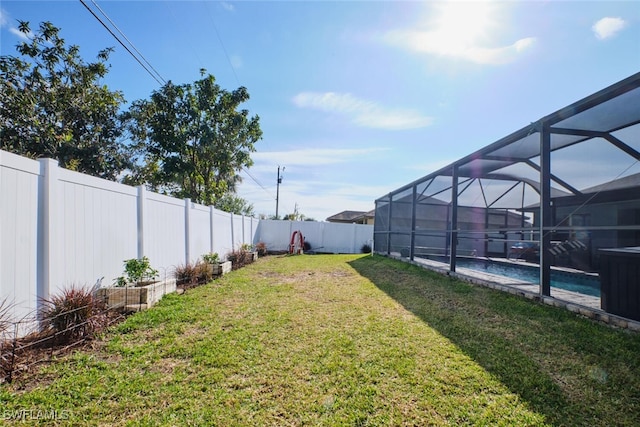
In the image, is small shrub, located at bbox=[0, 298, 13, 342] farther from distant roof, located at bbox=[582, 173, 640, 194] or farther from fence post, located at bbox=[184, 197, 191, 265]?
distant roof, located at bbox=[582, 173, 640, 194]

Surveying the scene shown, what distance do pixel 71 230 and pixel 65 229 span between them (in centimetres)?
10

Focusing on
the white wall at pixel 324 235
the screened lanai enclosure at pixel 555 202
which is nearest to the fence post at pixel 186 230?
the screened lanai enclosure at pixel 555 202

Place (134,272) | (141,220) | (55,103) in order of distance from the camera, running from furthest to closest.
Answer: (55,103), (141,220), (134,272)

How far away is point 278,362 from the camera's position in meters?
2.60

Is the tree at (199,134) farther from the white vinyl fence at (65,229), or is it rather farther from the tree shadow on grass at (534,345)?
the tree shadow on grass at (534,345)

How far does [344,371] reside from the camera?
245cm

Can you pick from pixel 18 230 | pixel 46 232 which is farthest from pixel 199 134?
pixel 18 230

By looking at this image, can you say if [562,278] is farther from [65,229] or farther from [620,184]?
[65,229]

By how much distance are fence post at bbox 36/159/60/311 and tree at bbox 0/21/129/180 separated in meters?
9.73

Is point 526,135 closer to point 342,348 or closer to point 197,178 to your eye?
point 342,348

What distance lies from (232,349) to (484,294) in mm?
4491

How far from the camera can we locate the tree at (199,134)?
10.4 m

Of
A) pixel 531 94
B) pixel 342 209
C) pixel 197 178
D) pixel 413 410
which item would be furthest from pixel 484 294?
pixel 342 209

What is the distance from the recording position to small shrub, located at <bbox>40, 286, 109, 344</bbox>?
9.10 feet
